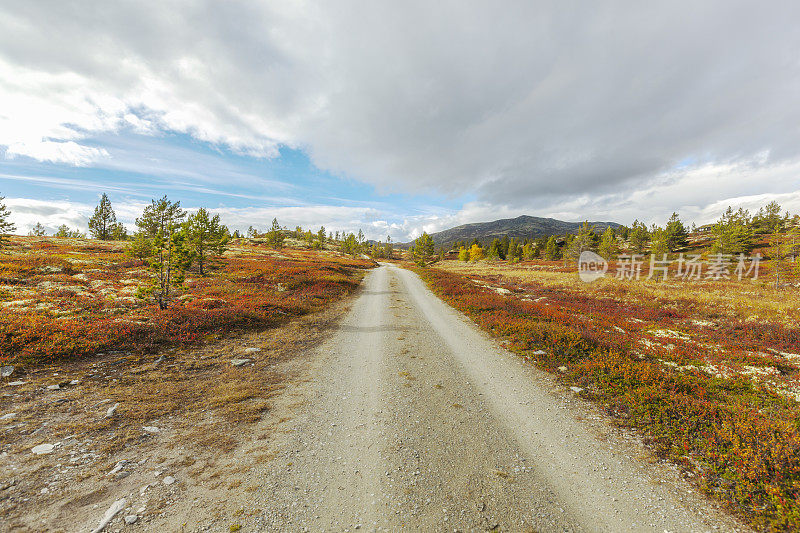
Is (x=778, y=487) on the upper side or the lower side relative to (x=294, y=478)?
upper

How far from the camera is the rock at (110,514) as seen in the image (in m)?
3.58

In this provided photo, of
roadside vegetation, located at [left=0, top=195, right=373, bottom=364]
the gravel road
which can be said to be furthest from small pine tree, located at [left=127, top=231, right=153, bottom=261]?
the gravel road

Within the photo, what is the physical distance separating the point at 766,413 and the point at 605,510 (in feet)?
21.2

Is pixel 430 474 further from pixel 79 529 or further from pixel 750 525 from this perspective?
pixel 79 529

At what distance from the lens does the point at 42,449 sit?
4906mm

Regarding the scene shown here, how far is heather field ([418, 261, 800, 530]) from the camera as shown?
452 cm

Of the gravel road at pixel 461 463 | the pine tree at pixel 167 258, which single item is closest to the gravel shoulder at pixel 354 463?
the gravel road at pixel 461 463

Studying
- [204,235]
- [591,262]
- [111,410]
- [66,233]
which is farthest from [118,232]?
[591,262]

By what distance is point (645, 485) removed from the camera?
15.3 ft

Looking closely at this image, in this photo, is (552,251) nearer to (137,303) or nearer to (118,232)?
(137,303)

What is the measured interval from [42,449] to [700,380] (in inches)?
623

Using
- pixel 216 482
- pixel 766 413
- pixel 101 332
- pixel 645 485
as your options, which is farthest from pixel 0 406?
pixel 766 413

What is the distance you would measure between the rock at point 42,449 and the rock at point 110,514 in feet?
7.64

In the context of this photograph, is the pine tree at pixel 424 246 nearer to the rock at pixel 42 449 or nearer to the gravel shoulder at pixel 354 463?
the gravel shoulder at pixel 354 463
